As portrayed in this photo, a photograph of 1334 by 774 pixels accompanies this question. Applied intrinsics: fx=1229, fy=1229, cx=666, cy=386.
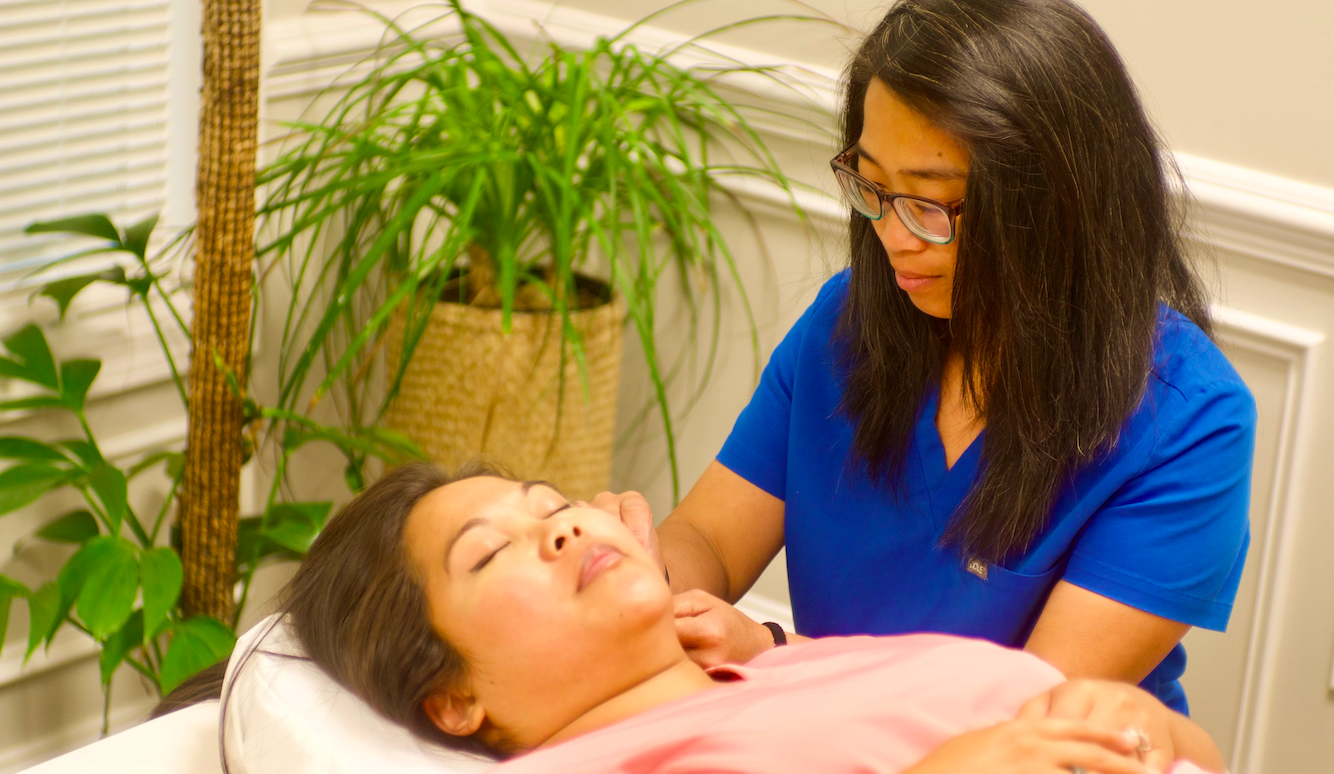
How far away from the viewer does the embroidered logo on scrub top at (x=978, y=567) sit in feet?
4.51

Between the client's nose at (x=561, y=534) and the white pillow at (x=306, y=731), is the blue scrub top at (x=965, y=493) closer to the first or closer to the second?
the client's nose at (x=561, y=534)

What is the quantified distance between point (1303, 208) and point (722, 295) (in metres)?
1.09

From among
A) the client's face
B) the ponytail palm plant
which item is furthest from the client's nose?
the ponytail palm plant

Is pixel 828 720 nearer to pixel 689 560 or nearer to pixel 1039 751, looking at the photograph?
pixel 1039 751

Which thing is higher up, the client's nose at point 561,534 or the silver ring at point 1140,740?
the client's nose at point 561,534

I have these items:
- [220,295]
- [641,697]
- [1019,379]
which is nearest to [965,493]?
[1019,379]

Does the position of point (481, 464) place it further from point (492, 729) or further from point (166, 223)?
point (166, 223)

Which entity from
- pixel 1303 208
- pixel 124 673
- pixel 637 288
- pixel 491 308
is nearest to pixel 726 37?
pixel 637 288

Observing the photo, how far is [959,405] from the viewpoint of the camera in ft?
4.72

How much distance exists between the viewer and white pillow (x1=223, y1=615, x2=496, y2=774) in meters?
1.15

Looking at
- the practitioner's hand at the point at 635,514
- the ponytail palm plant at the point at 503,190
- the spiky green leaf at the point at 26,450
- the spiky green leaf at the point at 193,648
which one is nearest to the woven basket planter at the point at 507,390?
the ponytail palm plant at the point at 503,190

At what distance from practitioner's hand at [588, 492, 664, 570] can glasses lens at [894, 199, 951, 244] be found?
423mm

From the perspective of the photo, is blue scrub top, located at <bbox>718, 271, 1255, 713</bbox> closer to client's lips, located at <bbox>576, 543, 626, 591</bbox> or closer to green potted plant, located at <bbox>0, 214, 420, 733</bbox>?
client's lips, located at <bbox>576, 543, 626, 591</bbox>

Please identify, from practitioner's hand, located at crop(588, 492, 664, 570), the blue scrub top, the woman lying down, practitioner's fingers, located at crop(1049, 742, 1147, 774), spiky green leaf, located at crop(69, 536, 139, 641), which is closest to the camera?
practitioner's fingers, located at crop(1049, 742, 1147, 774)
